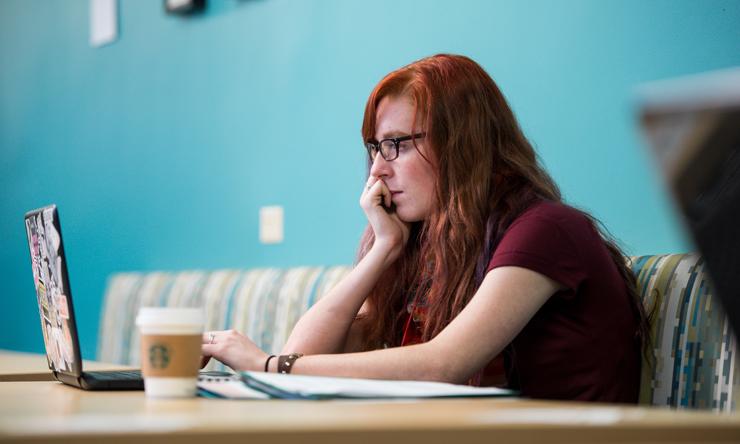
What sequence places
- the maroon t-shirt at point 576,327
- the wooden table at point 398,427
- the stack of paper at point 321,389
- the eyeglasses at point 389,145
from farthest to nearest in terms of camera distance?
the eyeglasses at point 389,145
the maroon t-shirt at point 576,327
the stack of paper at point 321,389
the wooden table at point 398,427

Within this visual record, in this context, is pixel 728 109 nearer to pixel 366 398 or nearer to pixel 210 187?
pixel 366 398

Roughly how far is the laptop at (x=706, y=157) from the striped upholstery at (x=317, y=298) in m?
0.12

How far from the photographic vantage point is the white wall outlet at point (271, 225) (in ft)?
11.4

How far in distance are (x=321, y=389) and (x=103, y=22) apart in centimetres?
365

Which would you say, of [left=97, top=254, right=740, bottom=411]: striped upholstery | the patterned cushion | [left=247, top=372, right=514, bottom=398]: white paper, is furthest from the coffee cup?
the patterned cushion

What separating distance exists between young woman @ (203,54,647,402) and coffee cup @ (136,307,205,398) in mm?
427

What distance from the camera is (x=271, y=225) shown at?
3520mm

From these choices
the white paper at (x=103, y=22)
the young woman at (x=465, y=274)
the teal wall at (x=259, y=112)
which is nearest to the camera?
the young woman at (x=465, y=274)

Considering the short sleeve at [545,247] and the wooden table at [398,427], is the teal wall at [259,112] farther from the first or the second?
the wooden table at [398,427]

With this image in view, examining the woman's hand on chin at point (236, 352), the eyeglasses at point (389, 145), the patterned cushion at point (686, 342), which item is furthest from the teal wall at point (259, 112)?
the woman's hand on chin at point (236, 352)

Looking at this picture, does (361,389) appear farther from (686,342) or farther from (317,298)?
(317,298)

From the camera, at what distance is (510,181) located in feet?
6.34

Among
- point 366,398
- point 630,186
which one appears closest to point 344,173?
point 630,186

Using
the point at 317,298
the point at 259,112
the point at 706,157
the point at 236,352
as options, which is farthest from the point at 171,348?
the point at 259,112
